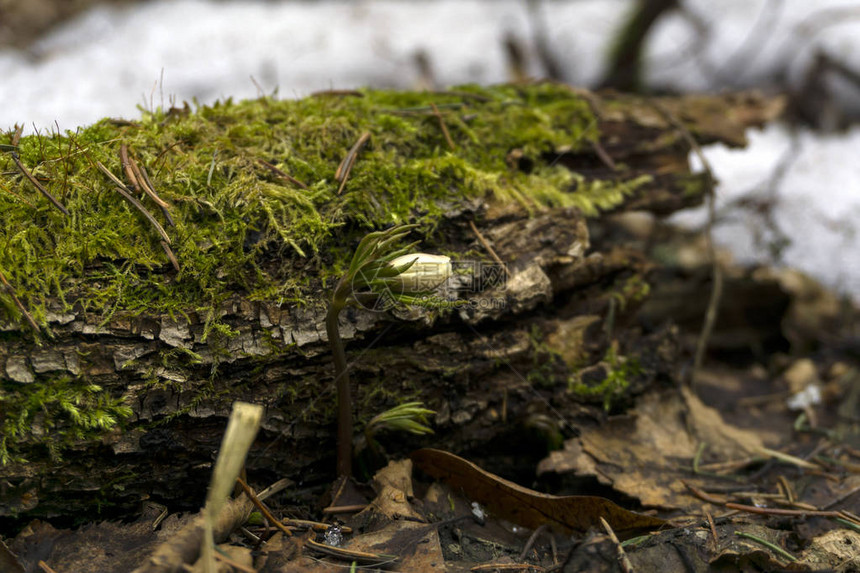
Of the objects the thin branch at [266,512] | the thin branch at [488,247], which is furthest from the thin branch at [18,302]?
the thin branch at [488,247]

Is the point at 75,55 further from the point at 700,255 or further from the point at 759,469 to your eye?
the point at 759,469

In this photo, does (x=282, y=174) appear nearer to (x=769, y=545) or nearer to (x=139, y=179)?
(x=139, y=179)

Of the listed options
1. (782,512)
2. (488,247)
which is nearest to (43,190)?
(488,247)

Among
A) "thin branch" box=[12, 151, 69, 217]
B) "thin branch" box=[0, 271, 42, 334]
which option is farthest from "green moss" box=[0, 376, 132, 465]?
"thin branch" box=[12, 151, 69, 217]

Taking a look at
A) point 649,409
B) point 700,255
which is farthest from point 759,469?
point 700,255

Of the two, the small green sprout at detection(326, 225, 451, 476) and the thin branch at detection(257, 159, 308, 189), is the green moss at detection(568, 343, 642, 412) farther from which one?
the thin branch at detection(257, 159, 308, 189)

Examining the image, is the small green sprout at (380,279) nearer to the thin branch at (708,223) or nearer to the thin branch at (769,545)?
the thin branch at (769,545)
